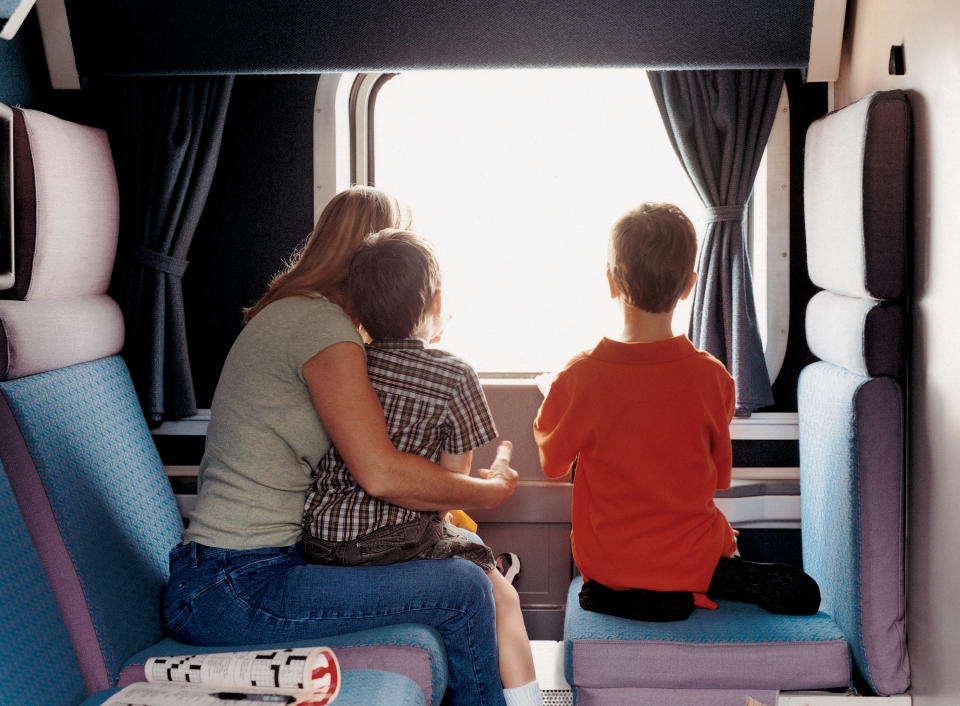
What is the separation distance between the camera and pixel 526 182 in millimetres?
3109

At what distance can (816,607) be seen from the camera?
7.27 feet

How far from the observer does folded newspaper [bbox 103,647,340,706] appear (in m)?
1.62

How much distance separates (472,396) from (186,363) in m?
1.32

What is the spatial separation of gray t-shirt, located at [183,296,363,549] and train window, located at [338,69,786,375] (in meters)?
1.20

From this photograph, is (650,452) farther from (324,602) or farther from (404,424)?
(324,602)

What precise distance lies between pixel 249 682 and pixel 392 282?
0.90 m

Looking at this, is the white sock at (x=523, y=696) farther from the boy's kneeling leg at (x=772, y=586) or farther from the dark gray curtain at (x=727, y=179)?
the dark gray curtain at (x=727, y=179)

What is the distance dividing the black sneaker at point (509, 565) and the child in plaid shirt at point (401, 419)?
0.78 meters

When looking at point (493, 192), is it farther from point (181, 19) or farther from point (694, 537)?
point (694, 537)

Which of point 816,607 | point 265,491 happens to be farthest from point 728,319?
point 265,491

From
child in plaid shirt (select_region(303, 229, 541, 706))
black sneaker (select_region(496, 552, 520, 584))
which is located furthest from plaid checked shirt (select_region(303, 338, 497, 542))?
black sneaker (select_region(496, 552, 520, 584))

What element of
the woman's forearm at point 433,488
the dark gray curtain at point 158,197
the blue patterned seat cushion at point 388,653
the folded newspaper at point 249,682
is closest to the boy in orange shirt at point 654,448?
the woman's forearm at point 433,488

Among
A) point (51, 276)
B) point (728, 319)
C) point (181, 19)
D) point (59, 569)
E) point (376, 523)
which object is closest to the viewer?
point (59, 569)

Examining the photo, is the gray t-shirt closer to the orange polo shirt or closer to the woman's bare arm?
the woman's bare arm
